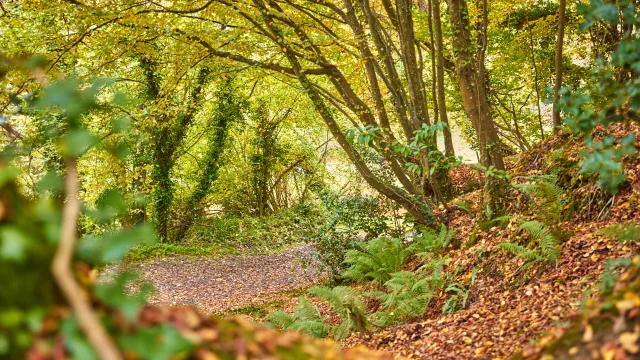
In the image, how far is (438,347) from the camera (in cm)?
391

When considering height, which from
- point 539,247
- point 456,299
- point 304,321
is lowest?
point 456,299

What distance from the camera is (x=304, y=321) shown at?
608 centimetres

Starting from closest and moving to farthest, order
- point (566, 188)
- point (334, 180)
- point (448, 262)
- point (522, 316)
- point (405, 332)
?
point (522, 316) → point (405, 332) → point (566, 188) → point (448, 262) → point (334, 180)

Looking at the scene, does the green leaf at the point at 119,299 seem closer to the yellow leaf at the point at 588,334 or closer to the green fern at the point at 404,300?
the yellow leaf at the point at 588,334

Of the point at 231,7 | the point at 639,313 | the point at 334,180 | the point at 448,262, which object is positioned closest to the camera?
the point at 639,313

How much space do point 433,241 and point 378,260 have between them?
1075 mm

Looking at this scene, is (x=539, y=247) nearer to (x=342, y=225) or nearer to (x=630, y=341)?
(x=630, y=341)

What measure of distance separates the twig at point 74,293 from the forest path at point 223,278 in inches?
343

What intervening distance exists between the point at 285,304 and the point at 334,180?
1113 centimetres

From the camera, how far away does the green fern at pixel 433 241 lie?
7070 mm

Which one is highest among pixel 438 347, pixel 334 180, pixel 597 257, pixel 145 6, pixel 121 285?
pixel 145 6

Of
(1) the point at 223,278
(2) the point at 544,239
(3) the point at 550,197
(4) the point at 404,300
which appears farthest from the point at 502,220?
(1) the point at 223,278

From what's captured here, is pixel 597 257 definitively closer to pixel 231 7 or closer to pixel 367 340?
pixel 367 340

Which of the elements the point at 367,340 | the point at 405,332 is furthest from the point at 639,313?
the point at 367,340
